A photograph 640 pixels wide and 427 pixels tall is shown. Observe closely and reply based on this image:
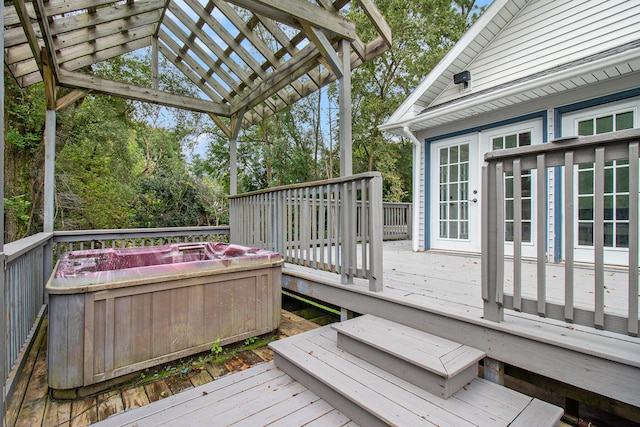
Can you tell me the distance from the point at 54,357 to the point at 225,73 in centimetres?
455

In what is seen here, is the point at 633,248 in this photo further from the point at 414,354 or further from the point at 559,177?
the point at 559,177

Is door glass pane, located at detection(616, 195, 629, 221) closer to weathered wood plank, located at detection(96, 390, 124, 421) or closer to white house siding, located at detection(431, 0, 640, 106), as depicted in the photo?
white house siding, located at detection(431, 0, 640, 106)

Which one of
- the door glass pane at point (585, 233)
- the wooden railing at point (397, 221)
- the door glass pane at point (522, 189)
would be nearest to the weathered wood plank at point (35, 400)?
the door glass pane at point (522, 189)

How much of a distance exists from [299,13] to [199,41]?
2493mm

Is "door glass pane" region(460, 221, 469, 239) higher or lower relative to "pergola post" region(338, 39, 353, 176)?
lower

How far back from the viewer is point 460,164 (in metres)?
4.94

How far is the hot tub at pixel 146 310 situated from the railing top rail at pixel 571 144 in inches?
78.0

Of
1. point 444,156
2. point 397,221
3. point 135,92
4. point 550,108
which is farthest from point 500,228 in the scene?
point 397,221

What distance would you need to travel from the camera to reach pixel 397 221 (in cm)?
855

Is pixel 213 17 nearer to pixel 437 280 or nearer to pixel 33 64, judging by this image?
pixel 33 64

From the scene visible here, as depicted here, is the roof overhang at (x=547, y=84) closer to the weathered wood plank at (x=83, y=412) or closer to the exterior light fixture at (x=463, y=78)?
the exterior light fixture at (x=463, y=78)

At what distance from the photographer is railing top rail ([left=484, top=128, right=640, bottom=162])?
1.37 meters

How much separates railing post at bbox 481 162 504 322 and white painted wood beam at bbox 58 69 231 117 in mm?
4919

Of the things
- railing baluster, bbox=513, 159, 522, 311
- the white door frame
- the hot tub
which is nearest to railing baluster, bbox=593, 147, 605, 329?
railing baluster, bbox=513, 159, 522, 311
